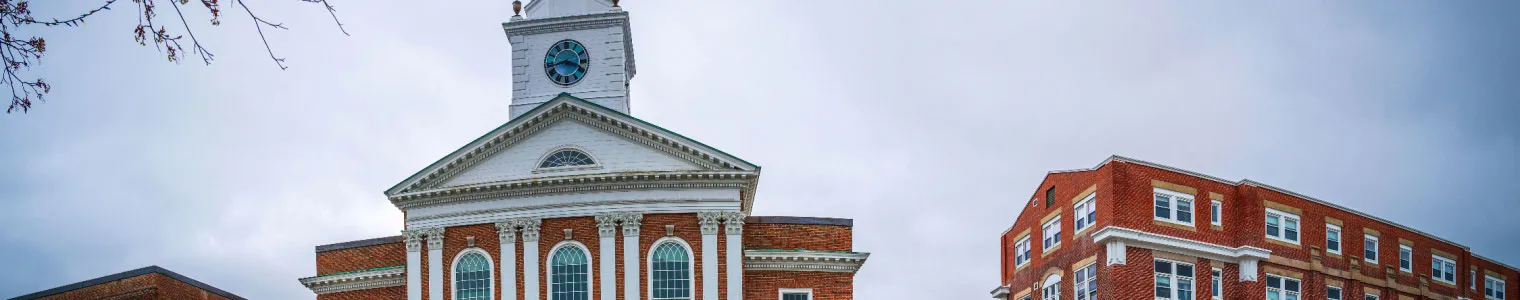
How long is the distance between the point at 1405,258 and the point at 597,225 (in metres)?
37.9

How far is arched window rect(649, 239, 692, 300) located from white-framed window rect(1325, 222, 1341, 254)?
29177mm

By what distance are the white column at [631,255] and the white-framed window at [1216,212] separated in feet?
79.2

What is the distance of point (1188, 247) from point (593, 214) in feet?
78.1

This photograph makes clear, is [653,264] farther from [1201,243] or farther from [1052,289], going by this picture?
[1201,243]

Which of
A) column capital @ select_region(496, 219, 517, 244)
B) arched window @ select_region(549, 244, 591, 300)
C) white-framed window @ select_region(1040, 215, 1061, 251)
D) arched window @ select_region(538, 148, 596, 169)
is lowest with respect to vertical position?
arched window @ select_region(549, 244, 591, 300)

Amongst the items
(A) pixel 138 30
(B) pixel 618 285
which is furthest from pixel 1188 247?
(A) pixel 138 30

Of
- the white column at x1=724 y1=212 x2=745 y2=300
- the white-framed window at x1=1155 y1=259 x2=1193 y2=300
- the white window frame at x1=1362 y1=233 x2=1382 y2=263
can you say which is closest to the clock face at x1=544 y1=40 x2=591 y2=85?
the white column at x1=724 y1=212 x2=745 y2=300

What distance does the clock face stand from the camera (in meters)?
57.9

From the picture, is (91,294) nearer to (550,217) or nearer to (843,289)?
(550,217)

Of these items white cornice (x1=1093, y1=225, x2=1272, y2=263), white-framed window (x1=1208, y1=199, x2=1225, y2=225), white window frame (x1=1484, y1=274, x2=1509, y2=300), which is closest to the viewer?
white cornice (x1=1093, y1=225, x2=1272, y2=263)

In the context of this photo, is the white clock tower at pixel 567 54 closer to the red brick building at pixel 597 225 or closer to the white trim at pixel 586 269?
the red brick building at pixel 597 225

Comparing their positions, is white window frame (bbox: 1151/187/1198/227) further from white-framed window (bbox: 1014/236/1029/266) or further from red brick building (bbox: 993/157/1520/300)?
white-framed window (bbox: 1014/236/1029/266)

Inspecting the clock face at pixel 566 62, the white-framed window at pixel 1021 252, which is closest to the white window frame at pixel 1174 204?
the white-framed window at pixel 1021 252

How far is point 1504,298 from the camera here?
252 feet
